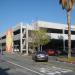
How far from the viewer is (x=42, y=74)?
61.2 ft

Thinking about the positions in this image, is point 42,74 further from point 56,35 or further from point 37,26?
point 56,35

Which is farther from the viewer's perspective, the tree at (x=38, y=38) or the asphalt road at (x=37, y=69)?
the tree at (x=38, y=38)

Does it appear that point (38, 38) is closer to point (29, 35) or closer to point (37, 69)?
point (29, 35)

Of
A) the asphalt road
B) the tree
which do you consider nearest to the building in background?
the tree

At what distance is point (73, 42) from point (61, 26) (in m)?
9.33

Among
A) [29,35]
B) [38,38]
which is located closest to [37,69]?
[38,38]

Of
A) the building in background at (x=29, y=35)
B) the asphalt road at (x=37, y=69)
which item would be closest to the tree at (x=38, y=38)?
the building in background at (x=29, y=35)

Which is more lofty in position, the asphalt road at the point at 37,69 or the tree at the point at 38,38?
the tree at the point at 38,38

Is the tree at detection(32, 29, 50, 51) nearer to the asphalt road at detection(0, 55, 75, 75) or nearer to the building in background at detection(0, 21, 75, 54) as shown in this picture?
the building in background at detection(0, 21, 75, 54)

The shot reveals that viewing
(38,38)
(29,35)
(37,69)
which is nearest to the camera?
(37,69)

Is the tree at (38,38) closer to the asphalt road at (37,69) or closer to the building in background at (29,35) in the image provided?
the building in background at (29,35)

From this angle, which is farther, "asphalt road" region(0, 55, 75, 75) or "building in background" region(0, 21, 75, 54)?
"building in background" region(0, 21, 75, 54)

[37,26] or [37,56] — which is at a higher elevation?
[37,26]

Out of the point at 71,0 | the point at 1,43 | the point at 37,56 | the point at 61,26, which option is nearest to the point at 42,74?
the point at 37,56
